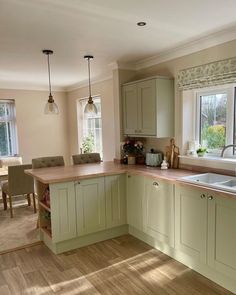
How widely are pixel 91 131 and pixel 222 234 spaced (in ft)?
13.1

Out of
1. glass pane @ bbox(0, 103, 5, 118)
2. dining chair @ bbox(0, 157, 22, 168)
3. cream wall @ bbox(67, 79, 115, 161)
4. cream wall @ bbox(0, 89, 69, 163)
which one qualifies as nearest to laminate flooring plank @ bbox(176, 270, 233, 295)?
cream wall @ bbox(67, 79, 115, 161)

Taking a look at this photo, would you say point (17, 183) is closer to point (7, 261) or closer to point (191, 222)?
point (7, 261)

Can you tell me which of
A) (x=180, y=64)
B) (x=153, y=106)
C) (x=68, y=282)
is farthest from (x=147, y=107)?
(x=68, y=282)

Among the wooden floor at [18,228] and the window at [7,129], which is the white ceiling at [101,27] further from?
the wooden floor at [18,228]

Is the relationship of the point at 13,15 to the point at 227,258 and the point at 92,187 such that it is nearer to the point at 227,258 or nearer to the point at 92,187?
the point at 92,187

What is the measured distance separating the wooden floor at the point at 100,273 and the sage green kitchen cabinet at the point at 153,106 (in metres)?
1.45

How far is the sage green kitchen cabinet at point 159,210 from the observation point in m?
2.75

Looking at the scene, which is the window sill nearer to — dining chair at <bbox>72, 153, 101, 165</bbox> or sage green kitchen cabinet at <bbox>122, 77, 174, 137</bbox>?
sage green kitchen cabinet at <bbox>122, 77, 174, 137</bbox>

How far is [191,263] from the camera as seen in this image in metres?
2.59

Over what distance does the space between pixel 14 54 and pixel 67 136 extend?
3.26 meters

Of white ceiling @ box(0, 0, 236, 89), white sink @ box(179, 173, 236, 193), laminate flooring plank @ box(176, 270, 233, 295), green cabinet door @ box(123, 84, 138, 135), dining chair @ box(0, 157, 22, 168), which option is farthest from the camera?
dining chair @ box(0, 157, 22, 168)

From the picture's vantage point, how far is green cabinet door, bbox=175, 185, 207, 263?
239 centimetres


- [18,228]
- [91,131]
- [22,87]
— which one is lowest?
[18,228]

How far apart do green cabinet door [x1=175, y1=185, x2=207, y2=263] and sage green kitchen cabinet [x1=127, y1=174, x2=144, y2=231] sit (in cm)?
58
